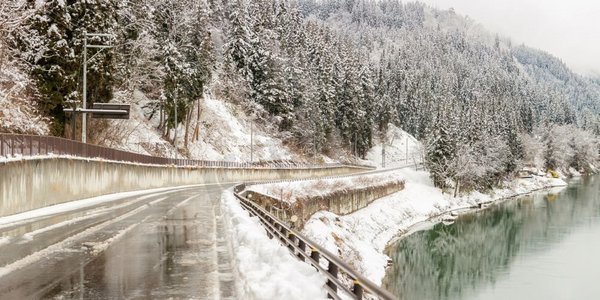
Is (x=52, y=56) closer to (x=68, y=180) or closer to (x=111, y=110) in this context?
(x=111, y=110)

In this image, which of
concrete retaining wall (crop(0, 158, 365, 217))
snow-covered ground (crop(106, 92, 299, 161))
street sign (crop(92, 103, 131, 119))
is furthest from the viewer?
snow-covered ground (crop(106, 92, 299, 161))

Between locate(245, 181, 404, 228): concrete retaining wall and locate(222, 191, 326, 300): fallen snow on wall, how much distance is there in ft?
75.4

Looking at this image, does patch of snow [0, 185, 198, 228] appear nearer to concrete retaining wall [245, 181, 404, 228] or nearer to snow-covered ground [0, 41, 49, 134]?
snow-covered ground [0, 41, 49, 134]

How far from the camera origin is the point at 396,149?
148125mm

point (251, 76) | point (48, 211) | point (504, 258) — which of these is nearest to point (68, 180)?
point (48, 211)

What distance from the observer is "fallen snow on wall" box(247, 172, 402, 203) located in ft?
141

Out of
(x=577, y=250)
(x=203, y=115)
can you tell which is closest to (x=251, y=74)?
(x=203, y=115)

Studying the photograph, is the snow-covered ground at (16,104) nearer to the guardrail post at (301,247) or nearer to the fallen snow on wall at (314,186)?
the fallen snow on wall at (314,186)

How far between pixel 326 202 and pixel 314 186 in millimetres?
2519

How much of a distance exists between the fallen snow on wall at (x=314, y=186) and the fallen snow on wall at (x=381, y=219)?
2235 millimetres

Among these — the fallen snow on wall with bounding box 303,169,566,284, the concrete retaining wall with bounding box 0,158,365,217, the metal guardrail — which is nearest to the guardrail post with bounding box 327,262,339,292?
the metal guardrail

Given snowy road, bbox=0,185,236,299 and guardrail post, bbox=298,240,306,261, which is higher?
guardrail post, bbox=298,240,306,261

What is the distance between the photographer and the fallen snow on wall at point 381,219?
127 feet

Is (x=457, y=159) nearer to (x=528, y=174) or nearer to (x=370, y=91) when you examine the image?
(x=370, y=91)
